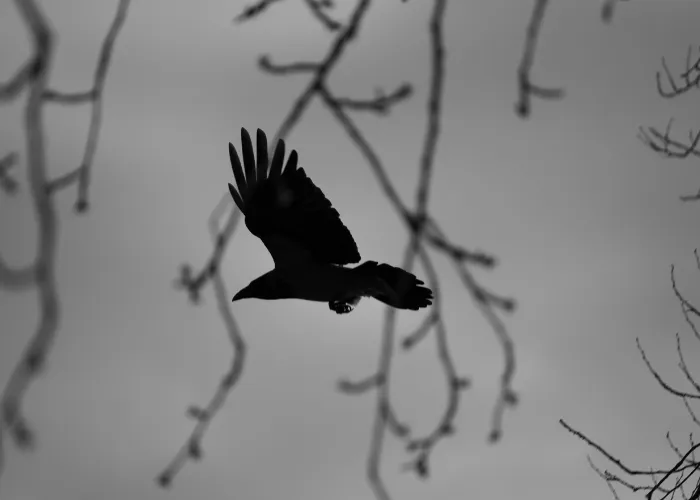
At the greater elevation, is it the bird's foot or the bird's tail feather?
the bird's tail feather

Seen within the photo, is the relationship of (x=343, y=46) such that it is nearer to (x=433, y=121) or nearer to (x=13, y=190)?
(x=433, y=121)

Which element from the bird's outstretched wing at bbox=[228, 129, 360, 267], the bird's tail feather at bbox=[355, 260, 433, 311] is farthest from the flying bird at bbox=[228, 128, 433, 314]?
the bird's tail feather at bbox=[355, 260, 433, 311]

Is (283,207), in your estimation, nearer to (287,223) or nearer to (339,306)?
(287,223)

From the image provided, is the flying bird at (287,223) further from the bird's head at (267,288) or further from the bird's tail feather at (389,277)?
the bird's tail feather at (389,277)

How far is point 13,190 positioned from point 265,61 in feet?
5.07

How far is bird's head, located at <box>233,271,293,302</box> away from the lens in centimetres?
605

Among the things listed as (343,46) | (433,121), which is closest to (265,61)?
(343,46)

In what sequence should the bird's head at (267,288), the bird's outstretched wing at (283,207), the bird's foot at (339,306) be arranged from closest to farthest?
the bird's foot at (339,306) < the bird's head at (267,288) < the bird's outstretched wing at (283,207)

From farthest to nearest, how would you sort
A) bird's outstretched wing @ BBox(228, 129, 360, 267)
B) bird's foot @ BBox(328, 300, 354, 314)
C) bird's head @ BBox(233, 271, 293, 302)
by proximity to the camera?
bird's outstretched wing @ BBox(228, 129, 360, 267)
bird's head @ BBox(233, 271, 293, 302)
bird's foot @ BBox(328, 300, 354, 314)

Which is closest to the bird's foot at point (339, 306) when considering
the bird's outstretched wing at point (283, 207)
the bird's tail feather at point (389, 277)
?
the bird's tail feather at point (389, 277)

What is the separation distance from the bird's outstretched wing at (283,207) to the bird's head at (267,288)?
194 millimetres

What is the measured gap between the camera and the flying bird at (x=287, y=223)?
20.2 feet

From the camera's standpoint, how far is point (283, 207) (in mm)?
6367

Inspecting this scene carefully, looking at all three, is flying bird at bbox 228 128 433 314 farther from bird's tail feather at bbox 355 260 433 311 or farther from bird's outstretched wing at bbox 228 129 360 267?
bird's tail feather at bbox 355 260 433 311
